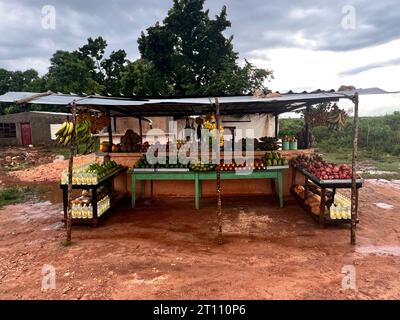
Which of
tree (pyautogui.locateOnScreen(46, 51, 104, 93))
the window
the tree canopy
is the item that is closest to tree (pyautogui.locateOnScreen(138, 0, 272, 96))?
the tree canopy

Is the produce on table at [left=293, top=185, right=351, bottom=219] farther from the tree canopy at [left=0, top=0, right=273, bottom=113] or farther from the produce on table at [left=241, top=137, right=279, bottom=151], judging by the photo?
the tree canopy at [left=0, top=0, right=273, bottom=113]

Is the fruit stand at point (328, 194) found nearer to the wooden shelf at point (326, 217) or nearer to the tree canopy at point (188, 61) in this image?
the wooden shelf at point (326, 217)

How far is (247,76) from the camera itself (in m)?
18.4

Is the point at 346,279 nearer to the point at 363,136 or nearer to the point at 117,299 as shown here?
the point at 117,299

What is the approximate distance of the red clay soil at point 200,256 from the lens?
3.74 meters

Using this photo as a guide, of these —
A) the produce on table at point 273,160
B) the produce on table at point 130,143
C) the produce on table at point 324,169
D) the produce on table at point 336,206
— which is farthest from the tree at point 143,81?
the produce on table at point 336,206

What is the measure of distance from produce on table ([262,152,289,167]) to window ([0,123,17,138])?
23.3m

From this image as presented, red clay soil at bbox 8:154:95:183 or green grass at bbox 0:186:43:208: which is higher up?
red clay soil at bbox 8:154:95:183

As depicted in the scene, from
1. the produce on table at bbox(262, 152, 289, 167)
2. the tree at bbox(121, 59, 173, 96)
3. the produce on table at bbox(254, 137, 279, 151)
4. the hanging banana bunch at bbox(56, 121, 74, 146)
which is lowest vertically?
the produce on table at bbox(262, 152, 289, 167)

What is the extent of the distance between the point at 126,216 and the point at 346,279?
4.82 m

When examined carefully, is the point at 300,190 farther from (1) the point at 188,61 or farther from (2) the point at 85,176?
(1) the point at 188,61

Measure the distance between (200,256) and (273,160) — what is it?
359cm

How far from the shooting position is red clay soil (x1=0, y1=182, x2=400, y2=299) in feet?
12.3
